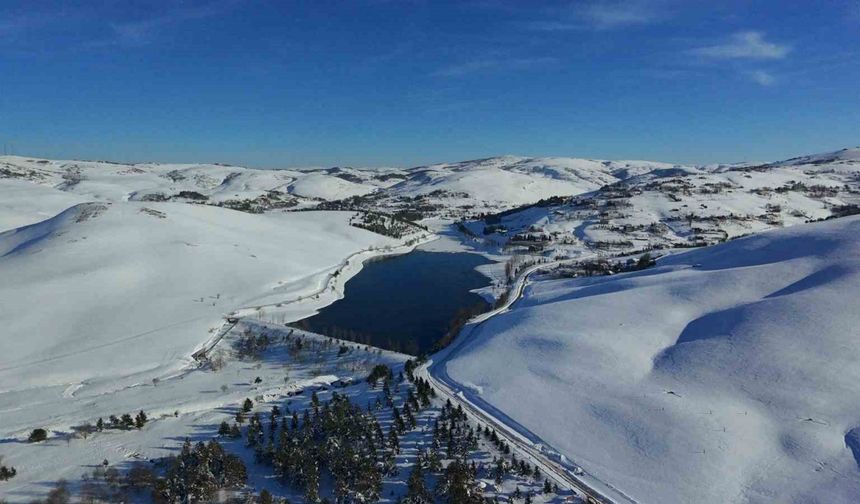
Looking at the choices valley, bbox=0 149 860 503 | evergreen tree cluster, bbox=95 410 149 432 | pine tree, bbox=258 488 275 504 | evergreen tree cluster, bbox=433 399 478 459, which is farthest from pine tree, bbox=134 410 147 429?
evergreen tree cluster, bbox=433 399 478 459

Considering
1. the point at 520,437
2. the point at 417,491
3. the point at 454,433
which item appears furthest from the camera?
the point at 454,433

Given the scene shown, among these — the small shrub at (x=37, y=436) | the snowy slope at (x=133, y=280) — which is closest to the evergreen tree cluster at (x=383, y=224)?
the snowy slope at (x=133, y=280)

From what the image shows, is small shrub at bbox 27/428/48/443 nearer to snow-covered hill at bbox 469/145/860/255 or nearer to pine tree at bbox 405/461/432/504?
pine tree at bbox 405/461/432/504

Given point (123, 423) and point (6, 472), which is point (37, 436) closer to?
point (6, 472)

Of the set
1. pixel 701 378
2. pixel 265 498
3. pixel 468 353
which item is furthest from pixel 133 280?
pixel 701 378

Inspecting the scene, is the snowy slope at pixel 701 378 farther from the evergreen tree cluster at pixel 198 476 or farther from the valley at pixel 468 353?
the evergreen tree cluster at pixel 198 476

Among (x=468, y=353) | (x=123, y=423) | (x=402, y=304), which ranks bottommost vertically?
(x=123, y=423)
